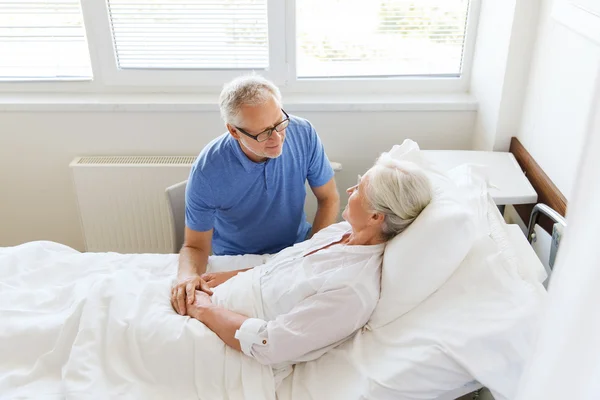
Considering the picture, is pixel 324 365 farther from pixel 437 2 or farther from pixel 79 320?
pixel 437 2

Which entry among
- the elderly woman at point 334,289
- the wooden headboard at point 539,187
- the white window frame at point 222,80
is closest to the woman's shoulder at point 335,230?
the elderly woman at point 334,289

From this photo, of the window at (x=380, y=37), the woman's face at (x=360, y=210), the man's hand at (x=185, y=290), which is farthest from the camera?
the window at (x=380, y=37)

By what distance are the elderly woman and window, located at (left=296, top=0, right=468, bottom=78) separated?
100 centimetres

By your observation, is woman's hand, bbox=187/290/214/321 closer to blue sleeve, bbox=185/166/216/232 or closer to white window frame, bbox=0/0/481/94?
blue sleeve, bbox=185/166/216/232

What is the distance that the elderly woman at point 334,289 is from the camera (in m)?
1.37

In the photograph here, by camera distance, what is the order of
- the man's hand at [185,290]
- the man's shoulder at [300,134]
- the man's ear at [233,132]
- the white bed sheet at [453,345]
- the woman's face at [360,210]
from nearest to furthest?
the white bed sheet at [453,345], the woman's face at [360,210], the man's hand at [185,290], the man's ear at [233,132], the man's shoulder at [300,134]

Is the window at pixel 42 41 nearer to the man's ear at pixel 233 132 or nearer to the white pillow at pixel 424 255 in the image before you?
the man's ear at pixel 233 132

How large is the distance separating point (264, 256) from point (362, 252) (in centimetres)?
52

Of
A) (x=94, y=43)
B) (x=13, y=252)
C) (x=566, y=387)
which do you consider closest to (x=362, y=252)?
(x=566, y=387)

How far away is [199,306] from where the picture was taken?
1.56 metres

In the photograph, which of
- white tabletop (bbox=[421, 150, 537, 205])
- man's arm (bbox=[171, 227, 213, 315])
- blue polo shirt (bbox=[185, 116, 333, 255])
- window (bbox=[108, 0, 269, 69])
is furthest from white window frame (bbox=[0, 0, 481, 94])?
man's arm (bbox=[171, 227, 213, 315])

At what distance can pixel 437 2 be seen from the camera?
226 centimetres

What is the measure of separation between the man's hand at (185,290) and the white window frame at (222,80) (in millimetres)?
1039

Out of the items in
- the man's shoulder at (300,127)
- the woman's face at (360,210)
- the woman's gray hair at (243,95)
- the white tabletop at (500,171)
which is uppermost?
the woman's gray hair at (243,95)
